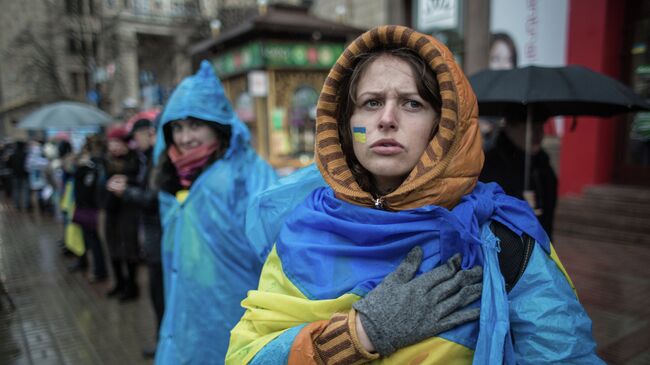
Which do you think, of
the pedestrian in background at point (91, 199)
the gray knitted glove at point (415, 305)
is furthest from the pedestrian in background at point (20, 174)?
the gray knitted glove at point (415, 305)

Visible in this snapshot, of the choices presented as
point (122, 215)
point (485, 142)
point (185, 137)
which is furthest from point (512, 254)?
point (122, 215)

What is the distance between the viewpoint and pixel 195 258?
2.52 metres

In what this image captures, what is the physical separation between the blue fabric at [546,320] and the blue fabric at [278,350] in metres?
0.57

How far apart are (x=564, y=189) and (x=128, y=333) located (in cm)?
703

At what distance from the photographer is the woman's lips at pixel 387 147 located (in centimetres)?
128

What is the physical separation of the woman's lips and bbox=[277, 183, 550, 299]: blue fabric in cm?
17

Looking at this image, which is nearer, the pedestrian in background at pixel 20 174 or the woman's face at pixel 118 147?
the woman's face at pixel 118 147

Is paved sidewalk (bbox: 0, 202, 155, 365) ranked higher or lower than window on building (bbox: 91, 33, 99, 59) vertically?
lower

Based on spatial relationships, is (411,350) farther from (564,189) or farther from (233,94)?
(233,94)

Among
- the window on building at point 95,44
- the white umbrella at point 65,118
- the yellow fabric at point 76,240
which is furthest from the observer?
the window on building at point 95,44

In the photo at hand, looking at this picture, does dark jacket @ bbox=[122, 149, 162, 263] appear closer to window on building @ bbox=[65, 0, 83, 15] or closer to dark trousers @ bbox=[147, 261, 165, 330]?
dark trousers @ bbox=[147, 261, 165, 330]

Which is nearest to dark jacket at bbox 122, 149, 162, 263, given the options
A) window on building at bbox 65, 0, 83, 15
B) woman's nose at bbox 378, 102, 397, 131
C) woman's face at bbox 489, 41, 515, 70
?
woman's nose at bbox 378, 102, 397, 131

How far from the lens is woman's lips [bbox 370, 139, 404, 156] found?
1280 mm

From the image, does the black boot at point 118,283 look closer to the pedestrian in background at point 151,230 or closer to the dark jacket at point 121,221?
the dark jacket at point 121,221
